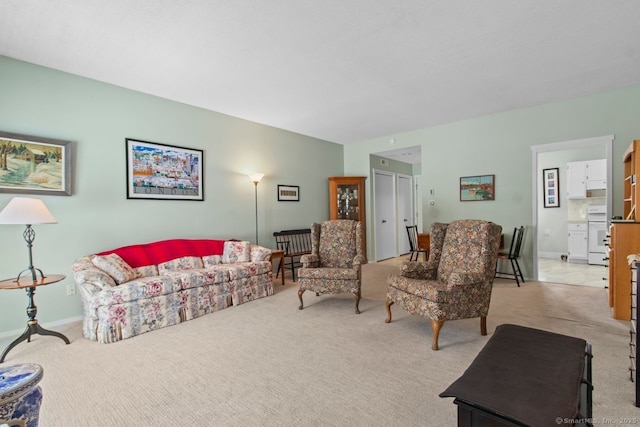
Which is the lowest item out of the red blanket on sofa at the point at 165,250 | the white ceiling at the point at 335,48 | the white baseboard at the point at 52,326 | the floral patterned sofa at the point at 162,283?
the white baseboard at the point at 52,326

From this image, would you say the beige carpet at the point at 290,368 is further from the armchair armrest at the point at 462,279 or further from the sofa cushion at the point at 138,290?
the armchair armrest at the point at 462,279

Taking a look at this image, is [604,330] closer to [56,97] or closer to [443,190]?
[443,190]

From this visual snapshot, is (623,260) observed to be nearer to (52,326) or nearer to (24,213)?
(24,213)

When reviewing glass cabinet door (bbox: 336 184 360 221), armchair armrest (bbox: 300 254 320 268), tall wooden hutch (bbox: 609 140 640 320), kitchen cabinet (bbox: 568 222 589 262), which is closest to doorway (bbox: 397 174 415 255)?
glass cabinet door (bbox: 336 184 360 221)

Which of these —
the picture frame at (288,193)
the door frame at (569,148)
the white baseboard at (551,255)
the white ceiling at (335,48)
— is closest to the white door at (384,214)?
the picture frame at (288,193)

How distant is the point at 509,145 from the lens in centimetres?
491

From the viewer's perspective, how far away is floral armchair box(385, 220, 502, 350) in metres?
2.54

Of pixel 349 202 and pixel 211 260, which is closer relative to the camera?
pixel 211 260

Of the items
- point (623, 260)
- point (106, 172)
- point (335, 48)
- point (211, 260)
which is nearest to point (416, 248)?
point (623, 260)

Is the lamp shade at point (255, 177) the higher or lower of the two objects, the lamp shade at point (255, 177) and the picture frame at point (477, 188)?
the higher

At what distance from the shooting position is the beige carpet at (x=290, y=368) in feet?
5.73

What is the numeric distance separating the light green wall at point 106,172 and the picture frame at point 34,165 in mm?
93

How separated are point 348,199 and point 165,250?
12.8ft

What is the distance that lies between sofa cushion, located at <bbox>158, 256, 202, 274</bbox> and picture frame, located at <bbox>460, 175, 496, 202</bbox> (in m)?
4.54
